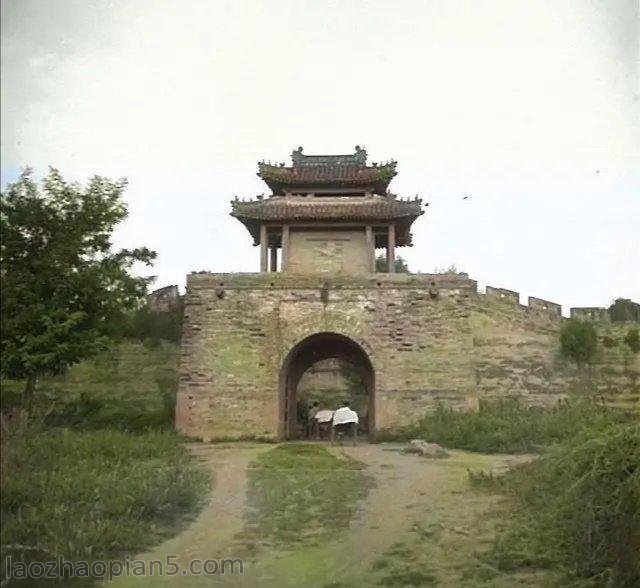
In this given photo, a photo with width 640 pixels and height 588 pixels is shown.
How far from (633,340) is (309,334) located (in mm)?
5419

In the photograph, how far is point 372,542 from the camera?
4.82 meters

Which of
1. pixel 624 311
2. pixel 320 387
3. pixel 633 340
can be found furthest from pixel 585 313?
pixel 320 387

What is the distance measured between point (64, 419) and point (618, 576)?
4844mm

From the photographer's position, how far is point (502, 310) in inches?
586

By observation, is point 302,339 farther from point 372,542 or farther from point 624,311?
point 372,542

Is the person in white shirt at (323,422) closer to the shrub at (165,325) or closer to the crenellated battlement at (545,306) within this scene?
the shrub at (165,325)

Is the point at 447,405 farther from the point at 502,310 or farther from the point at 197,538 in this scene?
the point at 197,538

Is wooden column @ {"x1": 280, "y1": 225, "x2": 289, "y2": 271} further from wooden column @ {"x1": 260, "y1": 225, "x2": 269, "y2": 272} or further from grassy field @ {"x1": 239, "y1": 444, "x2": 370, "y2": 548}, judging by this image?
grassy field @ {"x1": 239, "y1": 444, "x2": 370, "y2": 548}

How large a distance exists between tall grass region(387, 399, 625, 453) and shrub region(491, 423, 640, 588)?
19.2 inches

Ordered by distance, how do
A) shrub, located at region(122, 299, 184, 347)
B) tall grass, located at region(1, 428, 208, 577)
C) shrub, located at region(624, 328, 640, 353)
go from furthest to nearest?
shrub, located at region(624, 328, 640, 353) < shrub, located at region(122, 299, 184, 347) < tall grass, located at region(1, 428, 208, 577)

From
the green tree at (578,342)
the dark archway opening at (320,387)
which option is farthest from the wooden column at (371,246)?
the green tree at (578,342)

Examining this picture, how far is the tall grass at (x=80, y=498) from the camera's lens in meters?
4.10

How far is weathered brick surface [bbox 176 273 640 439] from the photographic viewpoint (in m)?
10.3

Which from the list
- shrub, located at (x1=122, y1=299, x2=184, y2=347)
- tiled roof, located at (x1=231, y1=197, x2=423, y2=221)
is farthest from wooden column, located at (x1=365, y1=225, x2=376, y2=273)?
shrub, located at (x1=122, y1=299, x2=184, y2=347)
